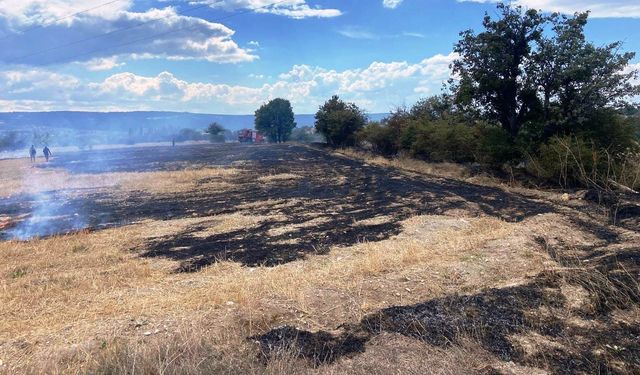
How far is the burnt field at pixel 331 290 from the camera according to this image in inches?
176

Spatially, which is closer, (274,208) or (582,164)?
(582,164)

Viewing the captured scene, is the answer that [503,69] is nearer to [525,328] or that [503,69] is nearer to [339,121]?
[525,328]

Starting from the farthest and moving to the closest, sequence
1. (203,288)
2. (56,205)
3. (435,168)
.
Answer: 1. (435,168)
2. (56,205)
3. (203,288)

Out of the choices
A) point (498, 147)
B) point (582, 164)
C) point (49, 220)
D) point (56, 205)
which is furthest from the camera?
point (498, 147)

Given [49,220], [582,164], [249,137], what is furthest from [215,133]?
[582,164]

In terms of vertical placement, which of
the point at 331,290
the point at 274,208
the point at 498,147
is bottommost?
the point at 274,208

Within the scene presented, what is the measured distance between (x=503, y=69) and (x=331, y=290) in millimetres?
15543

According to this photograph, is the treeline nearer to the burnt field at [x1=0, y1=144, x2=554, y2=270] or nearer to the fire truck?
the burnt field at [x1=0, y1=144, x2=554, y2=270]

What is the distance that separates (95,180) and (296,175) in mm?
12245

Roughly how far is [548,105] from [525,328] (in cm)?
1559

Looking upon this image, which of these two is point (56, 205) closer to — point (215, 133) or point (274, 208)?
point (274, 208)

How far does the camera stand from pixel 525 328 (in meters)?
5.05

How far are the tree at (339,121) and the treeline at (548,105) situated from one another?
23.6 metres

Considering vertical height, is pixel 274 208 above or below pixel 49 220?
above
